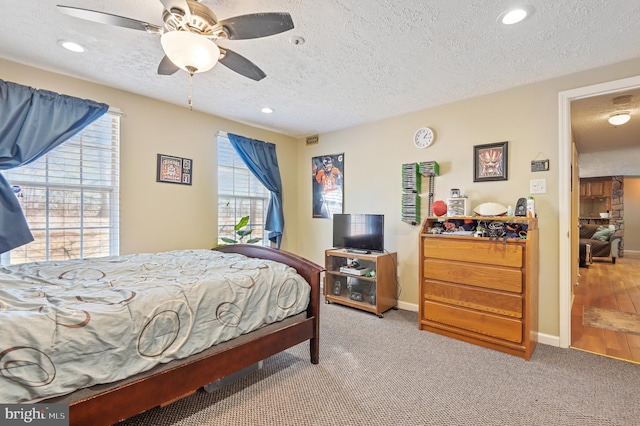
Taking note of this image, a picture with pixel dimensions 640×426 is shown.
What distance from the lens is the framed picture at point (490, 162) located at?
2.97 meters

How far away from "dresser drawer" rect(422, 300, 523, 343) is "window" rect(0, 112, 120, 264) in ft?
10.6

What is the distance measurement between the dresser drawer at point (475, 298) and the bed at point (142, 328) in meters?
1.32

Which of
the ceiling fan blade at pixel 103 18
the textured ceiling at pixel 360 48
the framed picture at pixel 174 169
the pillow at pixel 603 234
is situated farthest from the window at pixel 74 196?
the pillow at pixel 603 234

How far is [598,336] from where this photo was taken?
2.84m

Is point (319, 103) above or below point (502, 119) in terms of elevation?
above

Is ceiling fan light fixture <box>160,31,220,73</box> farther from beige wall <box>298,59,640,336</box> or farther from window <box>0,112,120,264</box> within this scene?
beige wall <box>298,59,640,336</box>

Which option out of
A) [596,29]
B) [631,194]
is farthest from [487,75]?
[631,194]

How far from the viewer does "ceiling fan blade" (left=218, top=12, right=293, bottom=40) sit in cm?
151

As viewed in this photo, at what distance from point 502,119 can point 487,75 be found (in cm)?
56

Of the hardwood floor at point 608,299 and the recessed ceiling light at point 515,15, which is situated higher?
the recessed ceiling light at point 515,15

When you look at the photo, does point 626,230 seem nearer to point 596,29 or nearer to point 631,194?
point 631,194

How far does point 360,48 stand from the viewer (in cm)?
221

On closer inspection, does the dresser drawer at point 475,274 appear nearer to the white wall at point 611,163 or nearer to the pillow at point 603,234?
the white wall at point 611,163

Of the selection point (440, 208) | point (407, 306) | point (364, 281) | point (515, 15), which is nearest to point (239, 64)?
point (515, 15)
